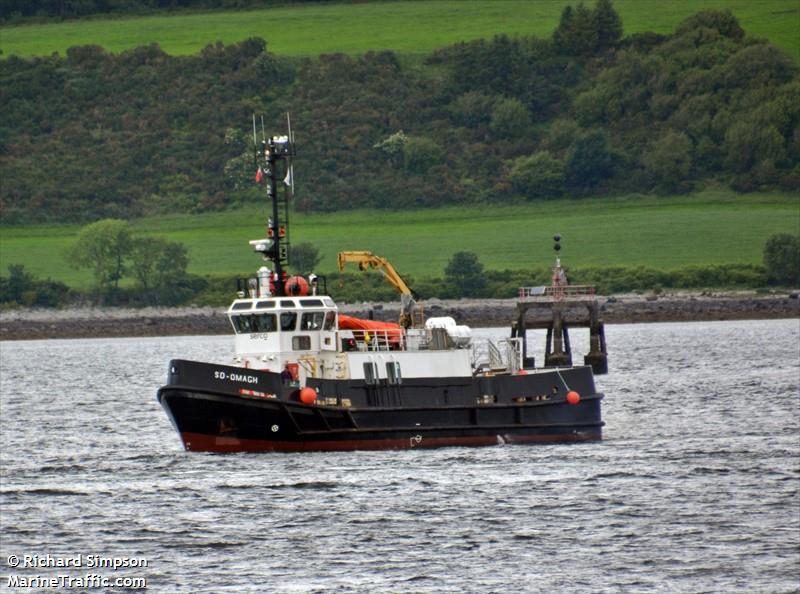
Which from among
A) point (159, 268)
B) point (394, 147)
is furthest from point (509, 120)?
point (159, 268)

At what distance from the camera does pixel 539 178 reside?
157500 mm

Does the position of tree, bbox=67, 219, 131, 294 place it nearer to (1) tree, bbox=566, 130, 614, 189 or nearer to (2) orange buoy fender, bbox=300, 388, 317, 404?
(1) tree, bbox=566, 130, 614, 189

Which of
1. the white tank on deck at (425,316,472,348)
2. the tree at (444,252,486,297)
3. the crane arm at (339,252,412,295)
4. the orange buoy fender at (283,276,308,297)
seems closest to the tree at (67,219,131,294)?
the tree at (444,252,486,297)

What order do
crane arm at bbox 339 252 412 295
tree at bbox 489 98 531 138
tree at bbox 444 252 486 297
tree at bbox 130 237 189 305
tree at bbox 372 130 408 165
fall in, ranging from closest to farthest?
crane arm at bbox 339 252 412 295
tree at bbox 444 252 486 297
tree at bbox 130 237 189 305
tree at bbox 372 130 408 165
tree at bbox 489 98 531 138

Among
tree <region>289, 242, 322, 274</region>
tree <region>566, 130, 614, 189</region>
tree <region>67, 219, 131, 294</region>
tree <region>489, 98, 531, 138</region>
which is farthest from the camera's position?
tree <region>489, 98, 531, 138</region>

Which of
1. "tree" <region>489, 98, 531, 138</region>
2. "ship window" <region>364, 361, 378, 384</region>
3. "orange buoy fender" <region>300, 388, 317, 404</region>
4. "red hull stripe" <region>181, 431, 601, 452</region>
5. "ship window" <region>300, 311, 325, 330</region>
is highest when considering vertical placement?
"tree" <region>489, 98, 531, 138</region>

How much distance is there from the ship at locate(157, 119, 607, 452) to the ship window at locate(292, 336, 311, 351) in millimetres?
24

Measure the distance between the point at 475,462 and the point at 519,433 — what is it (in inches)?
148

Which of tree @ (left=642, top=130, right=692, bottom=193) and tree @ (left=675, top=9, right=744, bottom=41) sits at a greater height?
tree @ (left=675, top=9, right=744, bottom=41)

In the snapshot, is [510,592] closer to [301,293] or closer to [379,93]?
[301,293]

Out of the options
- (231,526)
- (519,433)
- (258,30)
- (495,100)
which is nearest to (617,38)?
(495,100)

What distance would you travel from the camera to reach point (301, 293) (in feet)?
142

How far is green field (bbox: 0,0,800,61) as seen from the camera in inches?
7372

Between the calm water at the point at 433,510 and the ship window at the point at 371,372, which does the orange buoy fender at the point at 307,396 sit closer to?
the calm water at the point at 433,510
